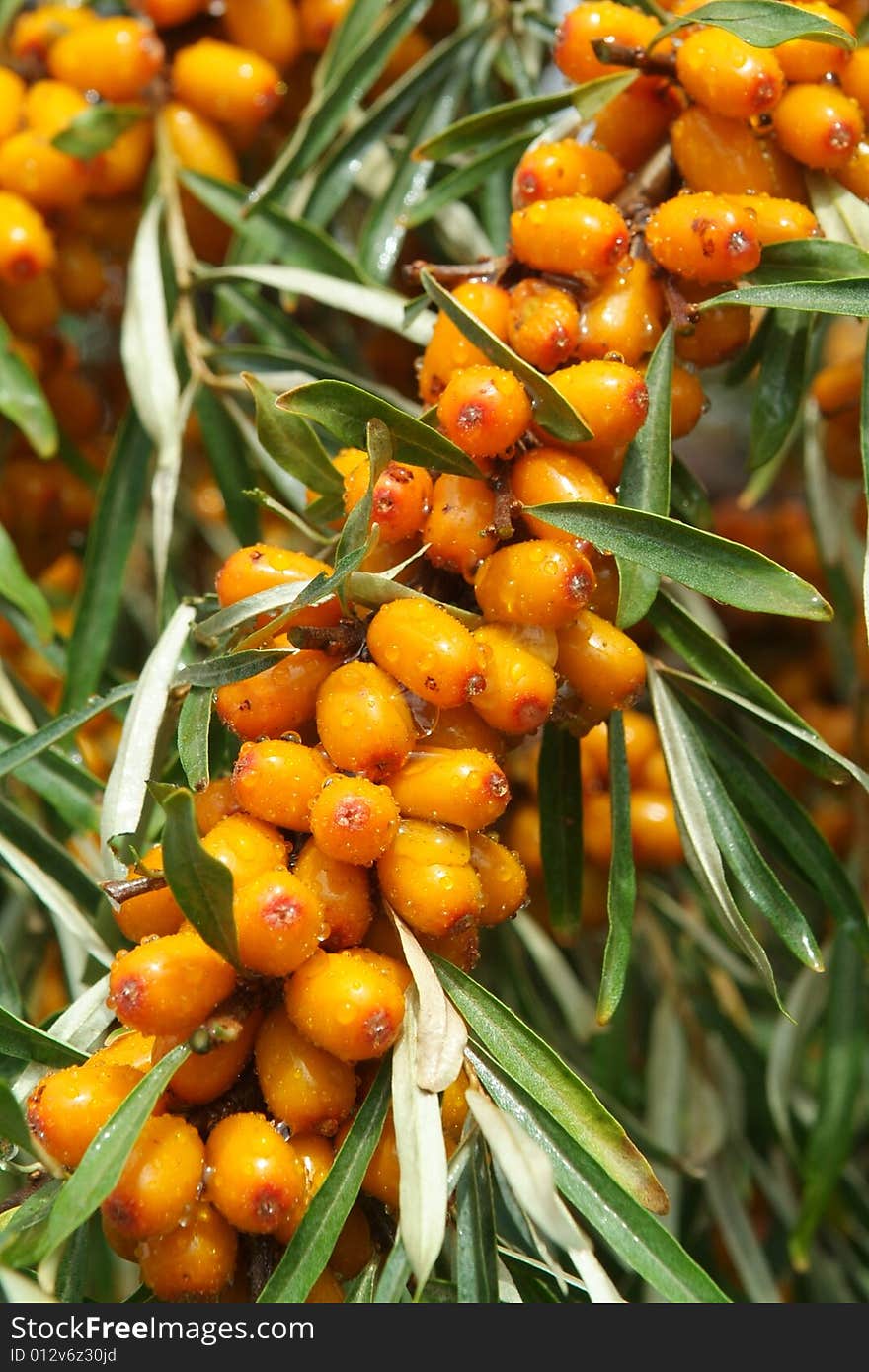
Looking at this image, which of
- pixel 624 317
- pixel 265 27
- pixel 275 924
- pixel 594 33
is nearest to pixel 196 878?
pixel 275 924

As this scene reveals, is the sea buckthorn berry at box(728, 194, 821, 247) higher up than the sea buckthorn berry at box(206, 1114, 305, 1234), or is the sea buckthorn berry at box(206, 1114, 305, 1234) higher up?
the sea buckthorn berry at box(728, 194, 821, 247)

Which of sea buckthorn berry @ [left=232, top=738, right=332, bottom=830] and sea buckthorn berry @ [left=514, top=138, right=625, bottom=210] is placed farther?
sea buckthorn berry @ [left=514, top=138, right=625, bottom=210]

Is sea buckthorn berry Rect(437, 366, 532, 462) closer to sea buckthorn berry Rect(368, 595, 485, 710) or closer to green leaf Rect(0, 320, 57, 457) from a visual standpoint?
sea buckthorn berry Rect(368, 595, 485, 710)

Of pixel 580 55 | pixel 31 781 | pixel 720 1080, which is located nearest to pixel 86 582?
pixel 31 781

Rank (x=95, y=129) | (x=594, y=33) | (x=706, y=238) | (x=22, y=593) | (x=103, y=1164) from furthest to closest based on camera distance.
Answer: (x=95, y=129) → (x=22, y=593) → (x=594, y=33) → (x=706, y=238) → (x=103, y=1164)

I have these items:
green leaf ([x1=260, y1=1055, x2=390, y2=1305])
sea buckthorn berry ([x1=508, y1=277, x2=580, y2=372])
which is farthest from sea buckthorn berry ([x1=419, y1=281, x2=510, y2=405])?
green leaf ([x1=260, y1=1055, x2=390, y2=1305])

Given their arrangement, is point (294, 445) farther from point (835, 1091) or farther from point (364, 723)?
point (835, 1091)

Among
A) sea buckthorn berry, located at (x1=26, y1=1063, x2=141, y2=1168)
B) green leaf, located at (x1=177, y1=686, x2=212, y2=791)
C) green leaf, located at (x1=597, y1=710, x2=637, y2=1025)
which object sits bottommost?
green leaf, located at (x1=597, y1=710, x2=637, y2=1025)
